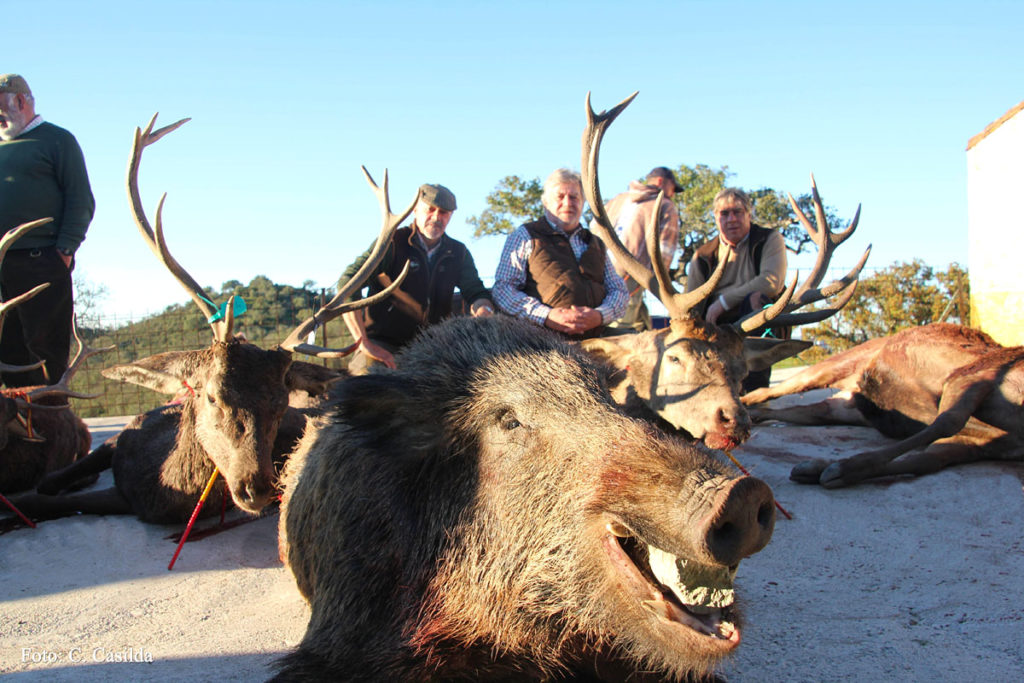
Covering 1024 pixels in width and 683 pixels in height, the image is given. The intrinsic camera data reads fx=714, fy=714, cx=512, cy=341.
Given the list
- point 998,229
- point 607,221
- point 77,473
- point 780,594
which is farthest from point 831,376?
point 77,473

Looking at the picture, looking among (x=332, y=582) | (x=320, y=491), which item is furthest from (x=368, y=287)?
(x=332, y=582)

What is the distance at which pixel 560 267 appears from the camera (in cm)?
564

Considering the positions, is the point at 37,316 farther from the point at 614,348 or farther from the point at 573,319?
the point at 614,348

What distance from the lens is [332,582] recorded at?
8.27 ft

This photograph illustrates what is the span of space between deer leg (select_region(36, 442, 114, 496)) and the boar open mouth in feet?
17.7

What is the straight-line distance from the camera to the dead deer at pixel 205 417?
13.9 feet

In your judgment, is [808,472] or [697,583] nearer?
[697,583]

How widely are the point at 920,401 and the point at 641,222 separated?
3.06 m

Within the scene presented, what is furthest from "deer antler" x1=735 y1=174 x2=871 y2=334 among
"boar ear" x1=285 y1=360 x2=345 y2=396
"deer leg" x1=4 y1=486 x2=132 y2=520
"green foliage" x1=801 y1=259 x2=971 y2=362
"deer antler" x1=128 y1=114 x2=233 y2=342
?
"green foliage" x1=801 y1=259 x2=971 y2=362

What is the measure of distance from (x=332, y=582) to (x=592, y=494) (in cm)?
108

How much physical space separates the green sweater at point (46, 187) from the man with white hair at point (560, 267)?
362 cm

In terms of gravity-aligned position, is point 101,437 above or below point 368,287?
below

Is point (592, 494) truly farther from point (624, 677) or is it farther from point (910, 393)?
→ point (910, 393)

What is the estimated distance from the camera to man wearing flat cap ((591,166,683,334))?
7199 millimetres
